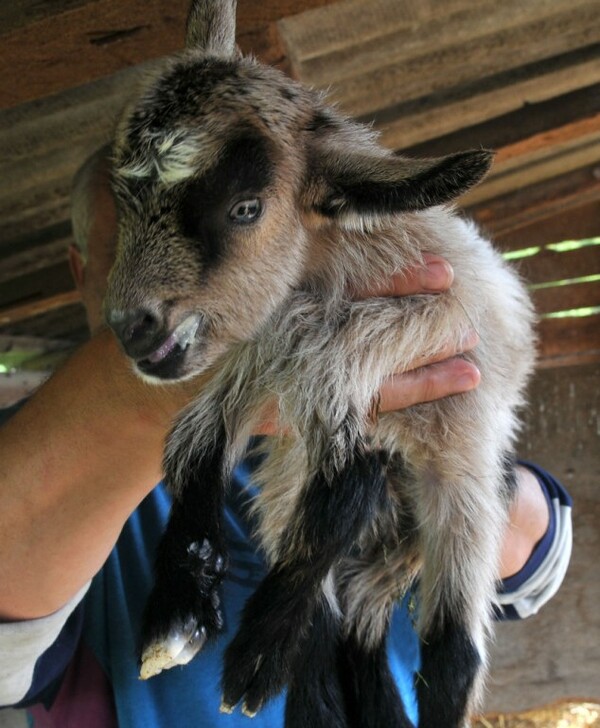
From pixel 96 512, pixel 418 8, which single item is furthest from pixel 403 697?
pixel 418 8

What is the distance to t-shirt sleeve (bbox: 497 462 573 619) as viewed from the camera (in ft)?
7.53

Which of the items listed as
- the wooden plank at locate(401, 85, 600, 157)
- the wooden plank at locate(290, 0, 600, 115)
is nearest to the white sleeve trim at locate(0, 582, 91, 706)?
the wooden plank at locate(290, 0, 600, 115)

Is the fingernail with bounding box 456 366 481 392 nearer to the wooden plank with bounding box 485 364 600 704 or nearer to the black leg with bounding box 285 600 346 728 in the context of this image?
the black leg with bounding box 285 600 346 728

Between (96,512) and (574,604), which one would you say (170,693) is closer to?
(96,512)

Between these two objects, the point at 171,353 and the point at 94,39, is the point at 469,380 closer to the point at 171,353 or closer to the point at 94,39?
the point at 171,353

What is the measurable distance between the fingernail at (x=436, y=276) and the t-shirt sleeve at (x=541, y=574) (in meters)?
0.96

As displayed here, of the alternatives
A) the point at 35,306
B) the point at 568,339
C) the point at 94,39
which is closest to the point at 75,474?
the point at 94,39

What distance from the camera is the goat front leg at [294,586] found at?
58.6 inches

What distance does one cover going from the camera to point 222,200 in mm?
1516

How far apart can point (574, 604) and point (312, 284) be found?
4.14 meters

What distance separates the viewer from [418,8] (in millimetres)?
2676

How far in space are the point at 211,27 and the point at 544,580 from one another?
1.66 meters

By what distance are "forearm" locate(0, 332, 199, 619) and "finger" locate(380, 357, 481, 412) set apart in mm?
475

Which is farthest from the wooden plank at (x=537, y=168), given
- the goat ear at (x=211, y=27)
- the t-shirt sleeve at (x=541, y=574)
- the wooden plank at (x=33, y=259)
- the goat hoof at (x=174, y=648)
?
the goat hoof at (x=174, y=648)
